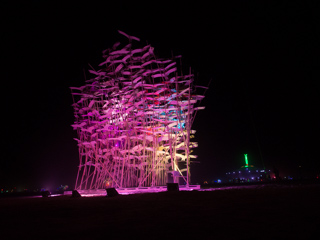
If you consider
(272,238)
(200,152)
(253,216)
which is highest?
(200,152)

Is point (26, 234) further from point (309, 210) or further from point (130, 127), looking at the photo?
point (130, 127)

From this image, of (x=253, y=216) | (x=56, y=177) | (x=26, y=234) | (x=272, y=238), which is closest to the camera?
(x=272, y=238)

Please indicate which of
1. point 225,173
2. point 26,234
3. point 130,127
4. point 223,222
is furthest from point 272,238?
point 225,173

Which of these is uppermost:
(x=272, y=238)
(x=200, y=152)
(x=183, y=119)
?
(x=200, y=152)

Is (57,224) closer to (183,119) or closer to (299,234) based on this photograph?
(299,234)

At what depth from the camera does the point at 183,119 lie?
1539cm

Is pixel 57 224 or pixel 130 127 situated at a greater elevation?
pixel 130 127

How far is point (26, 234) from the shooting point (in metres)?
3.94

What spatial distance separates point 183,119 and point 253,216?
36.4ft

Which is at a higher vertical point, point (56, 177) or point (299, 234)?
point (56, 177)

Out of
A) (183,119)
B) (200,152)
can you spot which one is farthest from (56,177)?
(183,119)

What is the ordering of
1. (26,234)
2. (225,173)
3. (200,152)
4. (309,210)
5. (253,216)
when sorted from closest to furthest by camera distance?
(26,234), (253,216), (309,210), (200,152), (225,173)

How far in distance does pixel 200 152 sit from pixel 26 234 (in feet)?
116

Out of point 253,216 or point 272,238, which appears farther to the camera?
point 253,216
